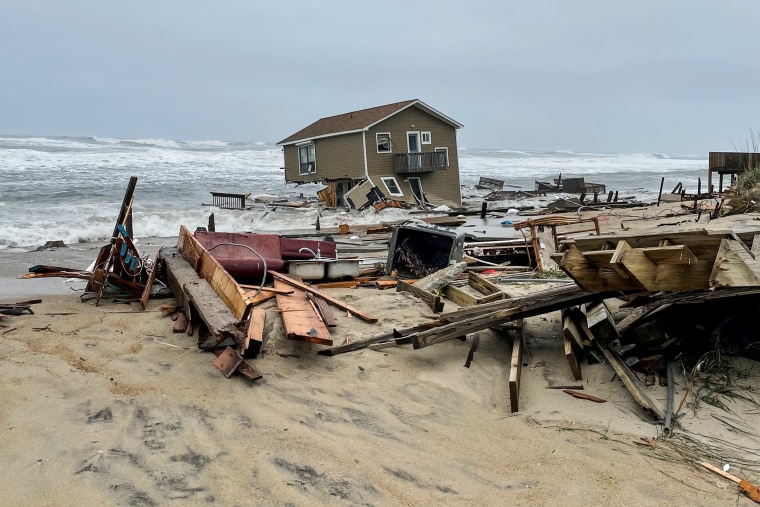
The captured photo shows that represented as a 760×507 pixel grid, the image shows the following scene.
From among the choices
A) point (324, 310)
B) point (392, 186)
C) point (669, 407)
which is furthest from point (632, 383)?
point (392, 186)

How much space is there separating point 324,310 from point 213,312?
1.55 m

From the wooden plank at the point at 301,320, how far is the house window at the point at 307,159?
1260 inches

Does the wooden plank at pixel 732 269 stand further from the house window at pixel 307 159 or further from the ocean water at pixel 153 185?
the house window at pixel 307 159

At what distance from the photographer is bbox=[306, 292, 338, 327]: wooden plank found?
6.96m

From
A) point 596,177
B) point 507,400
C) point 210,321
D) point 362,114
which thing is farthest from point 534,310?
point 596,177

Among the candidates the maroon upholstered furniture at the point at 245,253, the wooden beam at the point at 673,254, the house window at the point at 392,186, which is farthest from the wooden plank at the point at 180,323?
the house window at the point at 392,186

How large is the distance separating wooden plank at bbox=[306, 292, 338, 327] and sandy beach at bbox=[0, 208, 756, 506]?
26cm

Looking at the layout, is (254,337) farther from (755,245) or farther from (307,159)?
(307,159)

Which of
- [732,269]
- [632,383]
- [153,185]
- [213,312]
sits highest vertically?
[153,185]

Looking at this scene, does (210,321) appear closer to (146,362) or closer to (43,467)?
(146,362)

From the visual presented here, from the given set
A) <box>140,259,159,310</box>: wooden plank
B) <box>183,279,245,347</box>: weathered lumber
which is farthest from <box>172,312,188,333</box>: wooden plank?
<box>140,259,159,310</box>: wooden plank

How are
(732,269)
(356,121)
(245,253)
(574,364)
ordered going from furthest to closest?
(356,121) < (245,253) < (574,364) < (732,269)

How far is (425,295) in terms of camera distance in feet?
27.1

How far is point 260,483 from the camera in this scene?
3.92 metres
